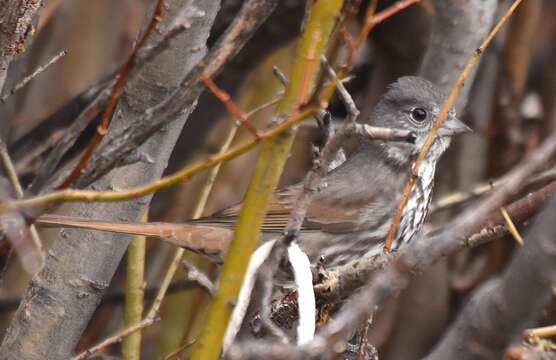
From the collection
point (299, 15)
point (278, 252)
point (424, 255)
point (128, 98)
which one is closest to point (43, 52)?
point (299, 15)

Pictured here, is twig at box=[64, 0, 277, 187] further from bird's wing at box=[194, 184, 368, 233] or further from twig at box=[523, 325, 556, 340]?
bird's wing at box=[194, 184, 368, 233]

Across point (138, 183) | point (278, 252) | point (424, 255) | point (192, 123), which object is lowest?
point (424, 255)

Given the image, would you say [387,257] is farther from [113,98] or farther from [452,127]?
[452,127]

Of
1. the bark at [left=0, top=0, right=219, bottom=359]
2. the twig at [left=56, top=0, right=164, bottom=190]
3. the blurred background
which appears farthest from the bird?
the twig at [left=56, top=0, right=164, bottom=190]

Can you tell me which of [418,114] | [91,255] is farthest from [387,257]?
[418,114]

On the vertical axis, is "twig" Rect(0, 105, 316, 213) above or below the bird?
below

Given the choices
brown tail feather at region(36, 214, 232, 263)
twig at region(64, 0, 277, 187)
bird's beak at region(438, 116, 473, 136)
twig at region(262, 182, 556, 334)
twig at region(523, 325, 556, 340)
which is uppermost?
bird's beak at region(438, 116, 473, 136)

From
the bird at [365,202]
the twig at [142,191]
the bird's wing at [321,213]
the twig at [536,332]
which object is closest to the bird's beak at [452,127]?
the bird at [365,202]

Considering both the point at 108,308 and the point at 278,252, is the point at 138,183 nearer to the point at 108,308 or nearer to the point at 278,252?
the point at 278,252
